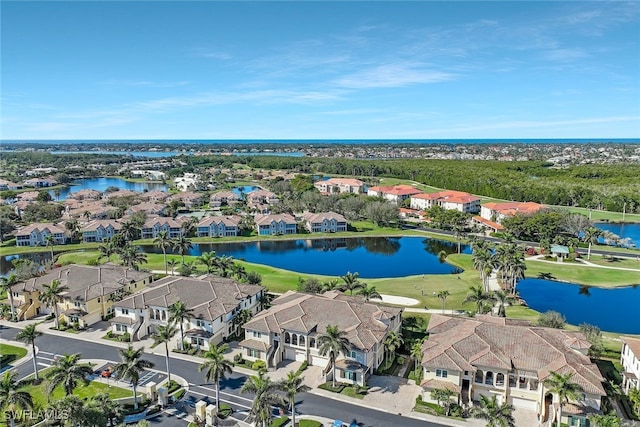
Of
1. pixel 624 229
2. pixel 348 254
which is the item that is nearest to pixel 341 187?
pixel 348 254

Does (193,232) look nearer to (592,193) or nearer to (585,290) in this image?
(585,290)

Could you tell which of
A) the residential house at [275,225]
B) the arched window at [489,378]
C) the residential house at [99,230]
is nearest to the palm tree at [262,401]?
the arched window at [489,378]

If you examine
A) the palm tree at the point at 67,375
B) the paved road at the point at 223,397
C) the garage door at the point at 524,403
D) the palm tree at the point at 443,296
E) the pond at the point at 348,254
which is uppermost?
the palm tree at the point at 67,375

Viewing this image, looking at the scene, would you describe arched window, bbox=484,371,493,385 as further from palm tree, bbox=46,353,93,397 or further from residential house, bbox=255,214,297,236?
residential house, bbox=255,214,297,236

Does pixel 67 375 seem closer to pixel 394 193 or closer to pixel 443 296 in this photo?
pixel 443 296

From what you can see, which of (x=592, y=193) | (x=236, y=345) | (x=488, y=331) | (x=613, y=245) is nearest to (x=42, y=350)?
(x=236, y=345)

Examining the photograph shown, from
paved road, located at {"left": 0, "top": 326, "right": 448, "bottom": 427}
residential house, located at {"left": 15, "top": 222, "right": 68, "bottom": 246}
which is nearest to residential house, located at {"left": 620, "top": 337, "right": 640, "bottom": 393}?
paved road, located at {"left": 0, "top": 326, "right": 448, "bottom": 427}

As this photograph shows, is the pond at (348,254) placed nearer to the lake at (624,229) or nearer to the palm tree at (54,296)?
the palm tree at (54,296)
